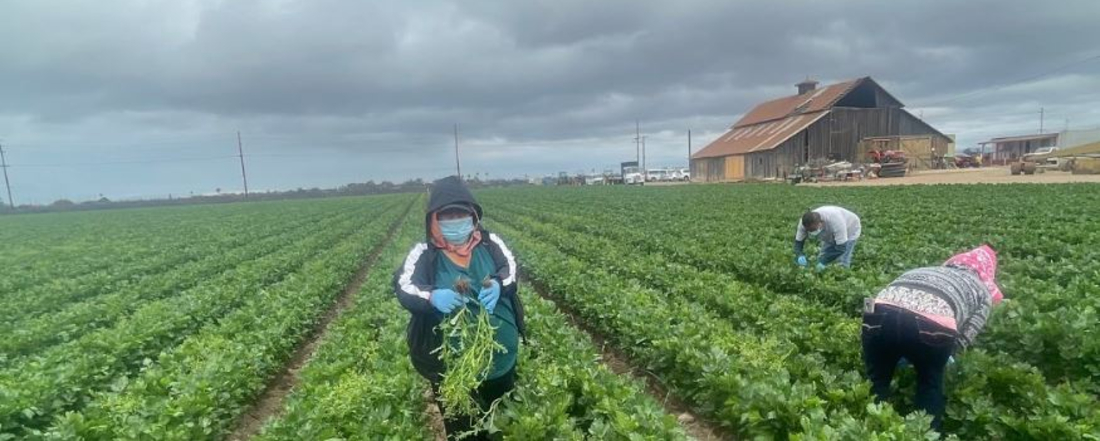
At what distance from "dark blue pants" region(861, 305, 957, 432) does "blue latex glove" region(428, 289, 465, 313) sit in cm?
299

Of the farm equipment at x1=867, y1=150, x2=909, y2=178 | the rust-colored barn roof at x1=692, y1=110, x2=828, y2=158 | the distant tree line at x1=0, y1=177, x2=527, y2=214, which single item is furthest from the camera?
the distant tree line at x1=0, y1=177, x2=527, y2=214

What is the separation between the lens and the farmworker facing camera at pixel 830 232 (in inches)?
361

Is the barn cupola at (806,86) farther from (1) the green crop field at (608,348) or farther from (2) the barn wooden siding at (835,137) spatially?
(1) the green crop field at (608,348)

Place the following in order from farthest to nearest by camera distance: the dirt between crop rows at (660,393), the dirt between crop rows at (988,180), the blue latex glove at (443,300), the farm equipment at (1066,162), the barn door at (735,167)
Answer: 1. the barn door at (735,167)
2. the farm equipment at (1066,162)
3. the dirt between crop rows at (988,180)
4. the dirt between crop rows at (660,393)
5. the blue latex glove at (443,300)

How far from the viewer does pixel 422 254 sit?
13.4ft

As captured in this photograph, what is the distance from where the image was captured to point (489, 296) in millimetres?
3918

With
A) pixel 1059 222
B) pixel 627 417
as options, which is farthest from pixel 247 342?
pixel 1059 222

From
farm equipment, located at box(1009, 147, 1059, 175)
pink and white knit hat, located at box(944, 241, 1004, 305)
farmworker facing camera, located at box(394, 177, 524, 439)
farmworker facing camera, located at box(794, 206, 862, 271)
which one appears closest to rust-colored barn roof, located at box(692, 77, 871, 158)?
farm equipment, located at box(1009, 147, 1059, 175)

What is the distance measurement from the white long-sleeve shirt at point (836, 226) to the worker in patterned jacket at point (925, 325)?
15.8 feet

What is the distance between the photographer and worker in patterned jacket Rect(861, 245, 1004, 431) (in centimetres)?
405

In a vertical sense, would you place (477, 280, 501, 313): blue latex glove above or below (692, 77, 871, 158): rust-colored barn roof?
below

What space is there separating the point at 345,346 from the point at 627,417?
4.87 m

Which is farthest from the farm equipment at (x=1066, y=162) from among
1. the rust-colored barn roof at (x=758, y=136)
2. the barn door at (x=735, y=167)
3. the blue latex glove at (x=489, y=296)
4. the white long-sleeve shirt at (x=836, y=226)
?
the blue latex glove at (x=489, y=296)

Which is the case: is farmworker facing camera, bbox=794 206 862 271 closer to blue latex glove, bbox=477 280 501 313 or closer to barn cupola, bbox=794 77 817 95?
blue latex glove, bbox=477 280 501 313
